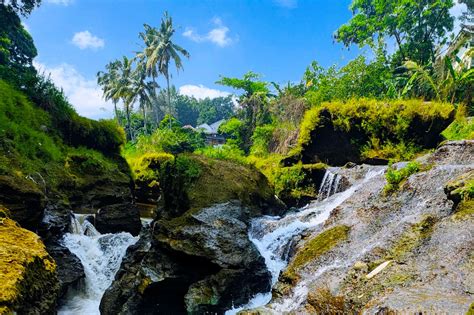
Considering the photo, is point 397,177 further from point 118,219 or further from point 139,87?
point 139,87

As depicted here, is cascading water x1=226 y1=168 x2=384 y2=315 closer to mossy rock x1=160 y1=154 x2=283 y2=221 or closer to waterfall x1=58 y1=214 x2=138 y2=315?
mossy rock x1=160 y1=154 x2=283 y2=221

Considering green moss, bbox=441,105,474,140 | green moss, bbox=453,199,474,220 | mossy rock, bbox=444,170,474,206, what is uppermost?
green moss, bbox=441,105,474,140

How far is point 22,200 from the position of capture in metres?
9.48

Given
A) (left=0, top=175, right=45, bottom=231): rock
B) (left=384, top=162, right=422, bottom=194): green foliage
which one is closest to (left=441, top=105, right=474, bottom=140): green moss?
(left=384, top=162, right=422, bottom=194): green foliage

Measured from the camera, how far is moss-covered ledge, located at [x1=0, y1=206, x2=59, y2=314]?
3449 mm

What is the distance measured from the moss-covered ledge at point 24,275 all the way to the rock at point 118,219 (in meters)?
9.40

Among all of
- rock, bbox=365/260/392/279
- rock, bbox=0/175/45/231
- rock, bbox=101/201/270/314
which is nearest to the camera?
rock, bbox=365/260/392/279

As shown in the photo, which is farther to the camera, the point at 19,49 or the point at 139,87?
the point at 139,87

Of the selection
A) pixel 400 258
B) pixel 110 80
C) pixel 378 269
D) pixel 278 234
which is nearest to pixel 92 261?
pixel 278 234

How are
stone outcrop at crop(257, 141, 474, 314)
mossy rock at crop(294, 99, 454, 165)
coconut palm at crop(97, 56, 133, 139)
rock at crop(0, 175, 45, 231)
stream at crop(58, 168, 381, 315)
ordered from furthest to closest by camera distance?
1. coconut palm at crop(97, 56, 133, 139)
2. mossy rock at crop(294, 99, 454, 165)
3. stream at crop(58, 168, 381, 315)
4. rock at crop(0, 175, 45, 231)
5. stone outcrop at crop(257, 141, 474, 314)

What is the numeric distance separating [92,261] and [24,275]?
838cm

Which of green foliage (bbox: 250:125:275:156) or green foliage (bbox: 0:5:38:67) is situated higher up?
green foliage (bbox: 0:5:38:67)

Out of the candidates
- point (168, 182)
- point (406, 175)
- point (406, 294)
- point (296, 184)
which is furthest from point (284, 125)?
point (406, 294)

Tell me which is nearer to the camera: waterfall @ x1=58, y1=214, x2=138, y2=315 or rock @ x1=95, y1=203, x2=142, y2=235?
waterfall @ x1=58, y1=214, x2=138, y2=315
